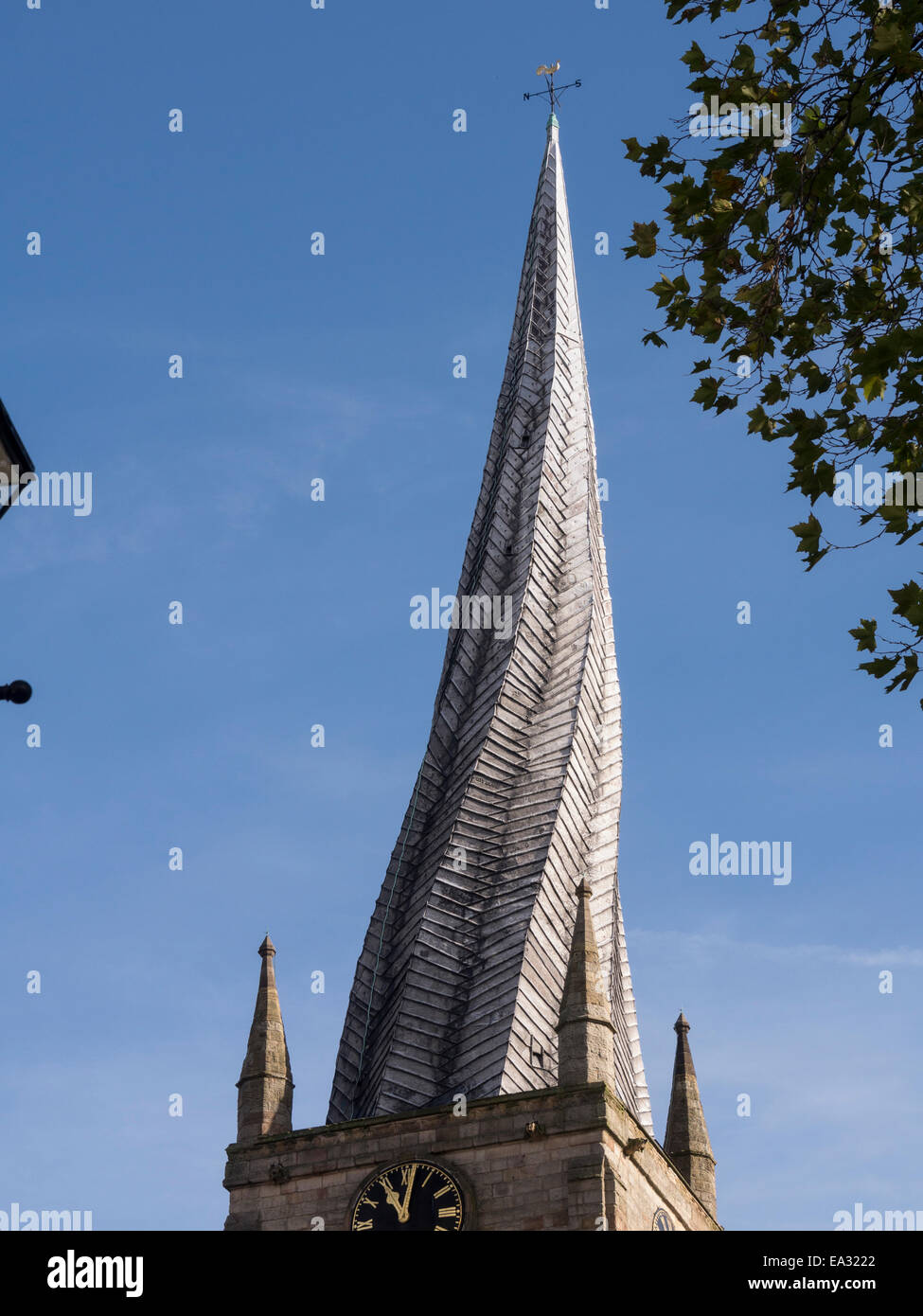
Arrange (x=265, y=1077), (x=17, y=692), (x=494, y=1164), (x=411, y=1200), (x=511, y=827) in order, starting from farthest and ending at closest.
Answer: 1. (x=511, y=827)
2. (x=265, y=1077)
3. (x=411, y=1200)
4. (x=494, y=1164)
5. (x=17, y=692)

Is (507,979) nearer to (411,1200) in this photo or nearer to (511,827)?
(511,827)

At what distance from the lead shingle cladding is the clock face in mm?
2384

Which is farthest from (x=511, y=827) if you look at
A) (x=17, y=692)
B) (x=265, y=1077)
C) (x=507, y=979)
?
(x=17, y=692)

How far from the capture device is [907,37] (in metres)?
19.2

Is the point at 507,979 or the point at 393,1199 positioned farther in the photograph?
the point at 507,979

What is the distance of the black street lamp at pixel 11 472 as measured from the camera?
43.0 ft

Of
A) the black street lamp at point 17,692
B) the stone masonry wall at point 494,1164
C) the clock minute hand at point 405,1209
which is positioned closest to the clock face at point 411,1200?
the clock minute hand at point 405,1209

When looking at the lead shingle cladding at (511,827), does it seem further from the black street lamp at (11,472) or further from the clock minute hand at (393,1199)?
the black street lamp at (11,472)

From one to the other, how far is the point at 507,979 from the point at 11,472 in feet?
122

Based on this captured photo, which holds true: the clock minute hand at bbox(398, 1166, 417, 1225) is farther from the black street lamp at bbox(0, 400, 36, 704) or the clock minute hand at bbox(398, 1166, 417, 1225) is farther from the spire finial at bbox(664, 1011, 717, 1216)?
the black street lamp at bbox(0, 400, 36, 704)

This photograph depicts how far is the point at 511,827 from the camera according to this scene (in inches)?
2084

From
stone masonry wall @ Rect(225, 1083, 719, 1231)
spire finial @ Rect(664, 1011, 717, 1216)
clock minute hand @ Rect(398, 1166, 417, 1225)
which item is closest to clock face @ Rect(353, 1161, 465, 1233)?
clock minute hand @ Rect(398, 1166, 417, 1225)

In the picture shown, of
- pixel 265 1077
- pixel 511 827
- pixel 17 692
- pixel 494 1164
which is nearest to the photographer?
pixel 17 692
